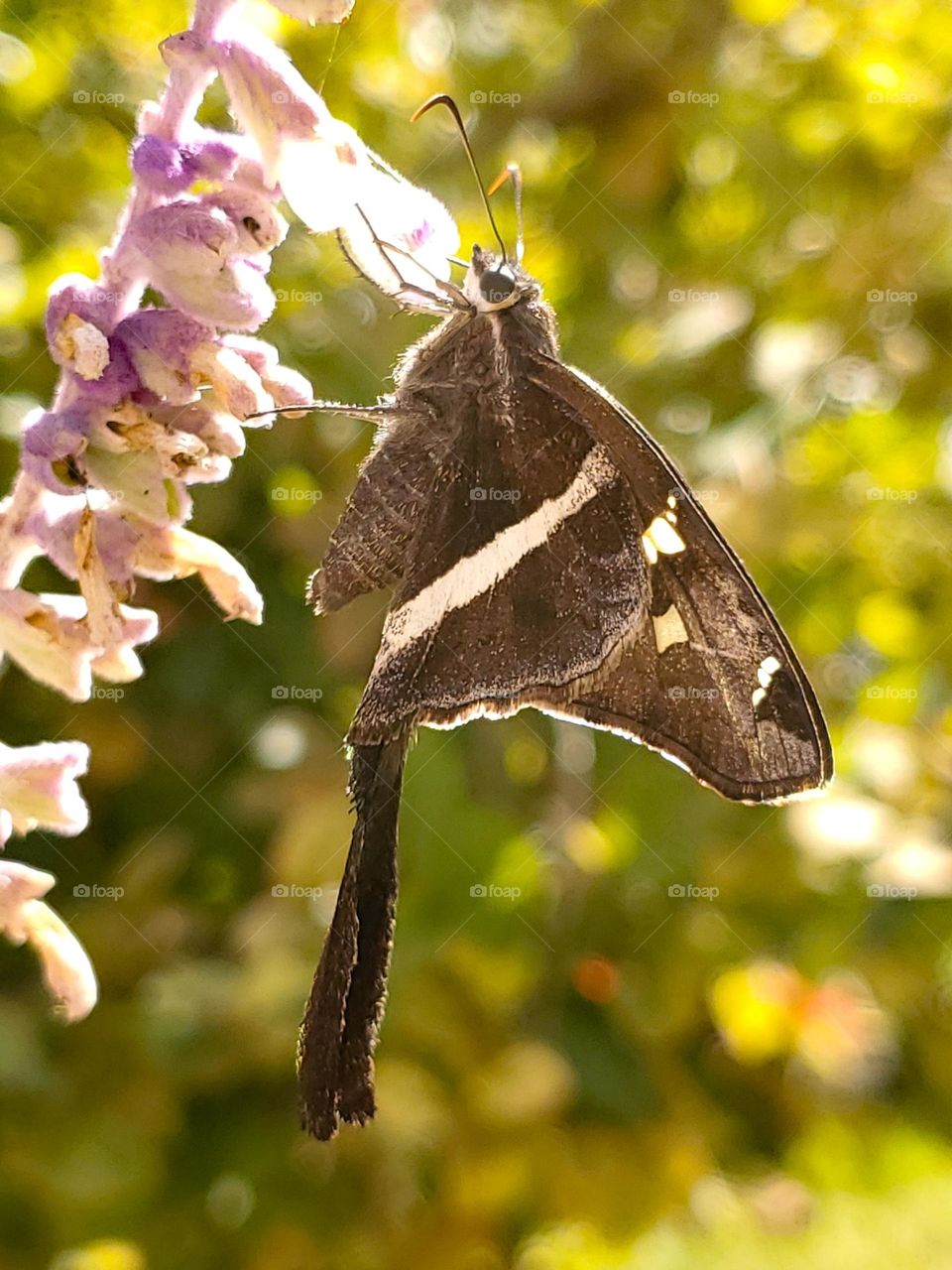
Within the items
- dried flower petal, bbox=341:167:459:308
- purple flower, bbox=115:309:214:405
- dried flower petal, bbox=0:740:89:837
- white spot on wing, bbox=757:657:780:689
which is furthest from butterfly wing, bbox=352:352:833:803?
purple flower, bbox=115:309:214:405

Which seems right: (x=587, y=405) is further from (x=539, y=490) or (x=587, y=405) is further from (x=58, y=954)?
(x=58, y=954)

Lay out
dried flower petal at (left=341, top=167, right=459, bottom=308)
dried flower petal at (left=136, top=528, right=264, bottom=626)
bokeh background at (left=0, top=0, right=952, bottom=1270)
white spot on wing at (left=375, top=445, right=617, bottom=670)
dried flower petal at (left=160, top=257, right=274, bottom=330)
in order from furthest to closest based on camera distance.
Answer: bokeh background at (left=0, top=0, right=952, bottom=1270) < white spot on wing at (left=375, top=445, right=617, bottom=670) < dried flower petal at (left=341, top=167, right=459, bottom=308) < dried flower petal at (left=136, top=528, right=264, bottom=626) < dried flower petal at (left=160, top=257, right=274, bottom=330)

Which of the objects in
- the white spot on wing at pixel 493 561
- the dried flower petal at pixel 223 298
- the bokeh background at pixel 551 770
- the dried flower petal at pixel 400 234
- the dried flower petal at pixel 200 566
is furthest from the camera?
the bokeh background at pixel 551 770

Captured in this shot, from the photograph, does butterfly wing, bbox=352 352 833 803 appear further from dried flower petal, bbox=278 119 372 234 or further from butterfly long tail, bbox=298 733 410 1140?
dried flower petal, bbox=278 119 372 234

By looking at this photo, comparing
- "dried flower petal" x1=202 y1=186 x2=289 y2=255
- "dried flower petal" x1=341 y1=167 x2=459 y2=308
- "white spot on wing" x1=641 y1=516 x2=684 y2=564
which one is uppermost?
"dried flower petal" x1=202 y1=186 x2=289 y2=255

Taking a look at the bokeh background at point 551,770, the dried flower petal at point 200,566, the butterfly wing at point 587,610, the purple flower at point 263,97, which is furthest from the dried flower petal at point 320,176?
the bokeh background at point 551,770

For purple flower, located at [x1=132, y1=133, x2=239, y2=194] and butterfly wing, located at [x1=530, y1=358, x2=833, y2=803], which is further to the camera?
butterfly wing, located at [x1=530, y1=358, x2=833, y2=803]

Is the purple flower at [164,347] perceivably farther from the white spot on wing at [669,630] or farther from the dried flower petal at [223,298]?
the white spot on wing at [669,630]

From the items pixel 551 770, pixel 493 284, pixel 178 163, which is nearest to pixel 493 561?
pixel 493 284
